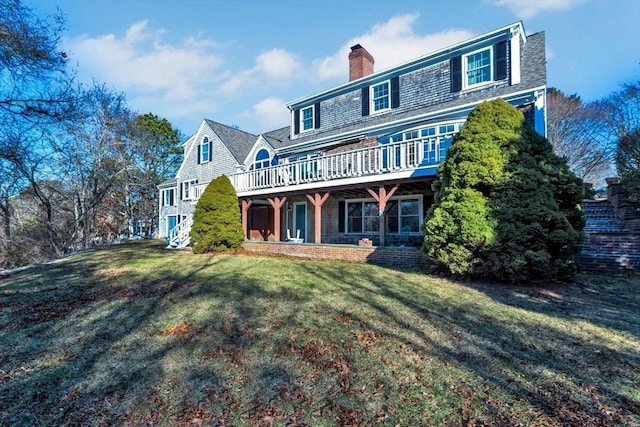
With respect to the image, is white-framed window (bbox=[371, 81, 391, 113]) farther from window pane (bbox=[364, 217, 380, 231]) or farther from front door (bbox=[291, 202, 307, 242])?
front door (bbox=[291, 202, 307, 242])

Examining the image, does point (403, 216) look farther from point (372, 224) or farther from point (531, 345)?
point (531, 345)

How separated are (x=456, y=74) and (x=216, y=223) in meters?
10.4

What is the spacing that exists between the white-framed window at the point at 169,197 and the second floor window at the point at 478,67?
21.0 meters

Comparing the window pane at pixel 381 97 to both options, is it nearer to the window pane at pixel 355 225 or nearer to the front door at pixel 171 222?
the window pane at pixel 355 225

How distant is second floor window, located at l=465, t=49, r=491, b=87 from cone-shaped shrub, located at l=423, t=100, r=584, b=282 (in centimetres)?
480

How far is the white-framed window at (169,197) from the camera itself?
24.6m

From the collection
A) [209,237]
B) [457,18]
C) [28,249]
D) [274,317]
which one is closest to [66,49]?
[209,237]

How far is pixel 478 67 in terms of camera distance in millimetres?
11336

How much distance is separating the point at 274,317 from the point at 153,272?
16.4 ft

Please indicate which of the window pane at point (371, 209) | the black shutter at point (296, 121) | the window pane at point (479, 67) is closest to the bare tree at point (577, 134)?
the window pane at point (479, 67)

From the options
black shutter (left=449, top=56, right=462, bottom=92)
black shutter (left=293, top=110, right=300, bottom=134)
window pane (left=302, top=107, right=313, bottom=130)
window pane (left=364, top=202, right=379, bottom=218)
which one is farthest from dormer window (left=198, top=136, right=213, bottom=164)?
black shutter (left=449, top=56, right=462, bottom=92)

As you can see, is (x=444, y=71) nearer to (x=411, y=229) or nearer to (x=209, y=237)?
(x=411, y=229)

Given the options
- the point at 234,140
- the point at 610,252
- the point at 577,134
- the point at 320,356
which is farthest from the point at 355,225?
the point at 577,134

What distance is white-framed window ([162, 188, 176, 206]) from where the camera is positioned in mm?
24575
